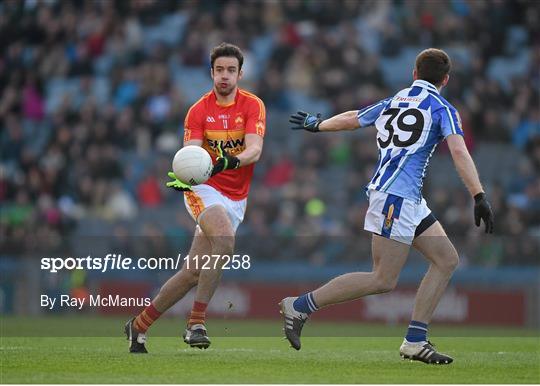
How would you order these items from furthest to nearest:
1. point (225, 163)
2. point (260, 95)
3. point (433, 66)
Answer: point (260, 95) < point (225, 163) < point (433, 66)

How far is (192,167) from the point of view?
10156 mm

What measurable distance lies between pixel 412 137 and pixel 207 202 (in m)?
1.86

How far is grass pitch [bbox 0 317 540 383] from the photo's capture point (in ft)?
28.3

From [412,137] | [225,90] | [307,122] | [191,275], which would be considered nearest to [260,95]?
[225,90]

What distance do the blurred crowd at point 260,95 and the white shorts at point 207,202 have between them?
8755mm

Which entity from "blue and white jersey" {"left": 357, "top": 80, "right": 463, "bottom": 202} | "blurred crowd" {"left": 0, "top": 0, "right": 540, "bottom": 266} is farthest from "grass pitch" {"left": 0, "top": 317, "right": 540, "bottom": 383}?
"blurred crowd" {"left": 0, "top": 0, "right": 540, "bottom": 266}

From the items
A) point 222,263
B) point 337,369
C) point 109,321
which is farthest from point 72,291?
point 337,369

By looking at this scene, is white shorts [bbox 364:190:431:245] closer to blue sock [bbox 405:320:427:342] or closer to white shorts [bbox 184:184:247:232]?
blue sock [bbox 405:320:427:342]

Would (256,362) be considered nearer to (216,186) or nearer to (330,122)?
(216,186)

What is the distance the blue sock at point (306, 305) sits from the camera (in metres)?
10.1

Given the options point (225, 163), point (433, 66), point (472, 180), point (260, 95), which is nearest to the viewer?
point (472, 180)

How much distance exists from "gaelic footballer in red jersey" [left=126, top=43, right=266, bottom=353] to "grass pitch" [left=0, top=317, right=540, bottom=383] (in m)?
0.37

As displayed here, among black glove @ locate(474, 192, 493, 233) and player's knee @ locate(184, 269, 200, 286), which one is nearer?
black glove @ locate(474, 192, 493, 233)

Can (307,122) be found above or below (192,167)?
above
